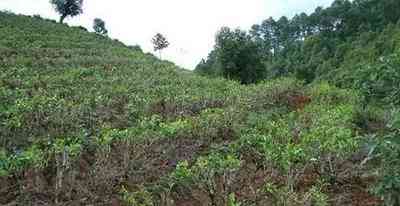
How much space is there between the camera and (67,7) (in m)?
49.0

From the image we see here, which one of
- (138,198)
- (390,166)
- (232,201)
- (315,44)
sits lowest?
(138,198)

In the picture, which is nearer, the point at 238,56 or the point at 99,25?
the point at 238,56

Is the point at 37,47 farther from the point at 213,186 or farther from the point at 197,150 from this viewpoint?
the point at 213,186

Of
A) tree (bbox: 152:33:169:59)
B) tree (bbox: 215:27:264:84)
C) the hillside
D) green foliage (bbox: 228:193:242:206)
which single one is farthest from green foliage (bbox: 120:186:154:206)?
tree (bbox: 152:33:169:59)

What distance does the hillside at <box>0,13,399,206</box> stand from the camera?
6.23 metres

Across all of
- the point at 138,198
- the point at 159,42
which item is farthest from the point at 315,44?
the point at 138,198

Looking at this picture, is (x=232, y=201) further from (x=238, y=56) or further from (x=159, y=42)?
(x=159, y=42)

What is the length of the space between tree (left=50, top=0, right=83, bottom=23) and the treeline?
40.3 ft

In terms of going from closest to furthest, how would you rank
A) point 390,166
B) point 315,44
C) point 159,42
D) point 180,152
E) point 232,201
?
point 390,166 < point 232,201 < point 180,152 < point 159,42 < point 315,44

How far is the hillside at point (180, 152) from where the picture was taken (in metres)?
6.23

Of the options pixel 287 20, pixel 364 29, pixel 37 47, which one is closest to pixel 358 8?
pixel 364 29

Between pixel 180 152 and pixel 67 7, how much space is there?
43.5 m

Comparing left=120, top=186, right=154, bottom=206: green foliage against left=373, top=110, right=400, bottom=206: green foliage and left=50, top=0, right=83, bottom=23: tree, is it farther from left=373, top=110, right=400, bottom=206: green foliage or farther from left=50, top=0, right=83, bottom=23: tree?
left=50, top=0, right=83, bottom=23: tree

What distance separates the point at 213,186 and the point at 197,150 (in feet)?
7.97
